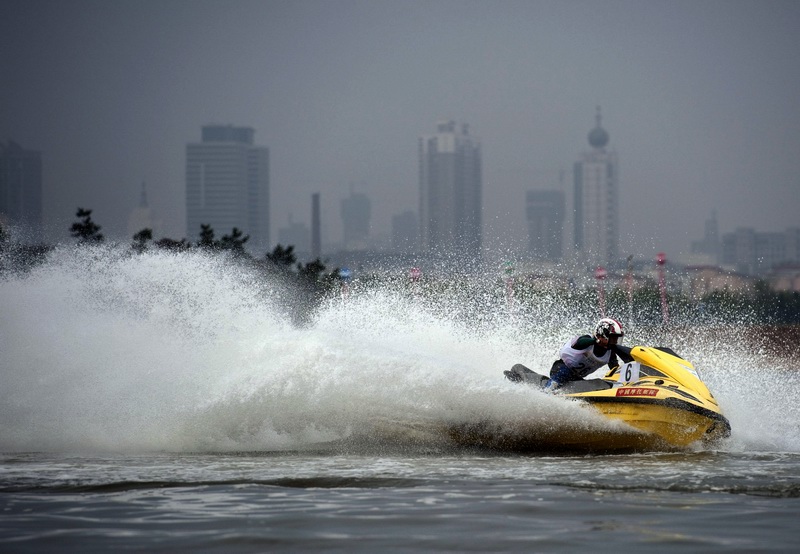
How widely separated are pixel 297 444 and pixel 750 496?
18.0 ft

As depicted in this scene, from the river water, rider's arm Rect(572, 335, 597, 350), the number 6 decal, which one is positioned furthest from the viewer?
rider's arm Rect(572, 335, 597, 350)

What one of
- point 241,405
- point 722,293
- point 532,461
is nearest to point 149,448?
point 241,405

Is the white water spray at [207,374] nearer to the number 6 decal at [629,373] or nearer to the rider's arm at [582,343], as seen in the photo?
the number 6 decal at [629,373]

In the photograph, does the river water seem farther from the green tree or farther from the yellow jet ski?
the green tree

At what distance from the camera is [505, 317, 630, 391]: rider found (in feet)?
44.5

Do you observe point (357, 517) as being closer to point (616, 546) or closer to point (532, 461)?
point (616, 546)

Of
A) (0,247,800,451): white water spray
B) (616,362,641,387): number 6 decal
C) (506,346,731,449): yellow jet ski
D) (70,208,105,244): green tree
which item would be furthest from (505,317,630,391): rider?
(70,208,105,244): green tree

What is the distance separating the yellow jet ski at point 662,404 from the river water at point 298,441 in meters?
0.24

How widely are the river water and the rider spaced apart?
116cm

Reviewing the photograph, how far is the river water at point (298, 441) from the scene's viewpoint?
777 cm

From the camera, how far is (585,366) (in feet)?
44.8

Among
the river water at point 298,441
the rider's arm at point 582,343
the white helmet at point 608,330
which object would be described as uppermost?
the white helmet at point 608,330

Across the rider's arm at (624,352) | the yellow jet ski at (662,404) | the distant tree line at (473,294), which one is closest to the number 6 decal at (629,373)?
the yellow jet ski at (662,404)

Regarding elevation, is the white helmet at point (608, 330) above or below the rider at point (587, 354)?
above
